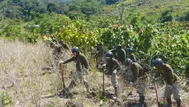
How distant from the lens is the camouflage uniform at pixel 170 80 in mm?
6844

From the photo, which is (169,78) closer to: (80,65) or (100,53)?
(80,65)

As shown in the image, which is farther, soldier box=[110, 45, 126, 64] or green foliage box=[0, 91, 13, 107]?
soldier box=[110, 45, 126, 64]

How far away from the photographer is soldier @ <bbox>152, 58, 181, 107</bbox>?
6809mm

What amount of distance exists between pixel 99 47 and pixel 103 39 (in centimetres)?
37

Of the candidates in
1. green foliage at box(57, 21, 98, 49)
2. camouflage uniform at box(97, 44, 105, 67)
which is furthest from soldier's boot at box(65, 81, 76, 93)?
green foliage at box(57, 21, 98, 49)

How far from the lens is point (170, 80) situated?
6.94m

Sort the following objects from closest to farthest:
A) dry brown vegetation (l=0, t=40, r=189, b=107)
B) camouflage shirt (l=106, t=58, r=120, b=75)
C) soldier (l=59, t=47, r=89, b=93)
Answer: dry brown vegetation (l=0, t=40, r=189, b=107)
camouflage shirt (l=106, t=58, r=120, b=75)
soldier (l=59, t=47, r=89, b=93)

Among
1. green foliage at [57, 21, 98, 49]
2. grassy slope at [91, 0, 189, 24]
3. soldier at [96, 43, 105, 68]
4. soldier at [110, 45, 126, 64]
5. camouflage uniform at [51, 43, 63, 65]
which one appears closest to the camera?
soldier at [110, 45, 126, 64]

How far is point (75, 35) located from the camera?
12.6 m

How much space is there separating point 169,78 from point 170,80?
0.17 feet

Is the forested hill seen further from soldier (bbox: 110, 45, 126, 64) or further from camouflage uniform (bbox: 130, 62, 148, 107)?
camouflage uniform (bbox: 130, 62, 148, 107)

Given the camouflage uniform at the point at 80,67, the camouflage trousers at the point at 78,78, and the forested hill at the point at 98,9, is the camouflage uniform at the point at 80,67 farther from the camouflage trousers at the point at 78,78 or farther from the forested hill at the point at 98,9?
the forested hill at the point at 98,9

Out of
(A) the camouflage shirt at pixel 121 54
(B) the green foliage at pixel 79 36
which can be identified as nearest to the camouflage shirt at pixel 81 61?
(A) the camouflage shirt at pixel 121 54

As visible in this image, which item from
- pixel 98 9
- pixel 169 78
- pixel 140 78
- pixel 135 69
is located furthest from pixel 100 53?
pixel 98 9
